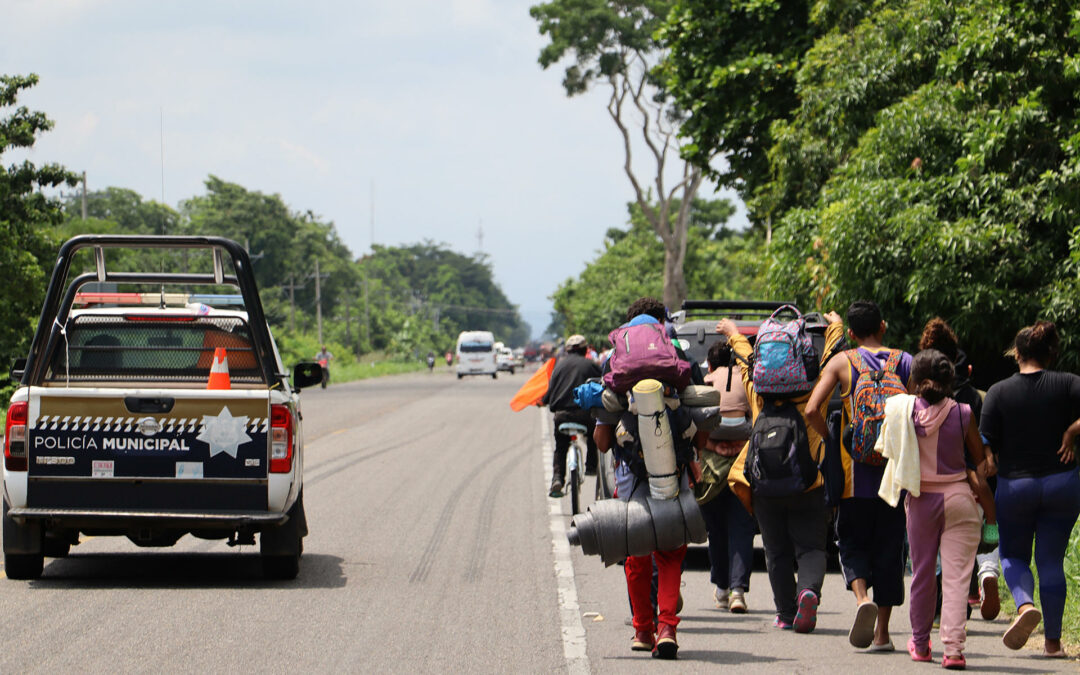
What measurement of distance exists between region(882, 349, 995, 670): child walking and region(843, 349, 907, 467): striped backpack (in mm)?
232

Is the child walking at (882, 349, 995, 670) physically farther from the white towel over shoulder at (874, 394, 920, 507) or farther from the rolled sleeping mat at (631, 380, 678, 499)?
the rolled sleeping mat at (631, 380, 678, 499)

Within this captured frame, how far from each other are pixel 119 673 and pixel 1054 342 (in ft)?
16.6

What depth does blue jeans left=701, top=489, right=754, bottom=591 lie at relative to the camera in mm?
8484

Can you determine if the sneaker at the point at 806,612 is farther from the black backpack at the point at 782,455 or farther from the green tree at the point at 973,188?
the green tree at the point at 973,188

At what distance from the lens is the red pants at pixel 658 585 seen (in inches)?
271

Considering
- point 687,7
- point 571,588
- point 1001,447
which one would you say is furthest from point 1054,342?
point 687,7

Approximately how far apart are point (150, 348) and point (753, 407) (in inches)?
176

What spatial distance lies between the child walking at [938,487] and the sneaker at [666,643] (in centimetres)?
127

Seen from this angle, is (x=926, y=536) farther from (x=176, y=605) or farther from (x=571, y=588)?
(x=176, y=605)

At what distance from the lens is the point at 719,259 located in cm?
6656

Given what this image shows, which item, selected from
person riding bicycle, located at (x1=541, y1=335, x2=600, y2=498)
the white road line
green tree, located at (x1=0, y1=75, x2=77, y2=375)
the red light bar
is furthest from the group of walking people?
green tree, located at (x1=0, y1=75, x2=77, y2=375)

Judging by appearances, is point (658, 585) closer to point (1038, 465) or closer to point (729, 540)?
point (729, 540)

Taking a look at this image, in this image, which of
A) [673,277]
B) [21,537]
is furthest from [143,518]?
[673,277]

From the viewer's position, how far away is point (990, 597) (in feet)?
25.5
